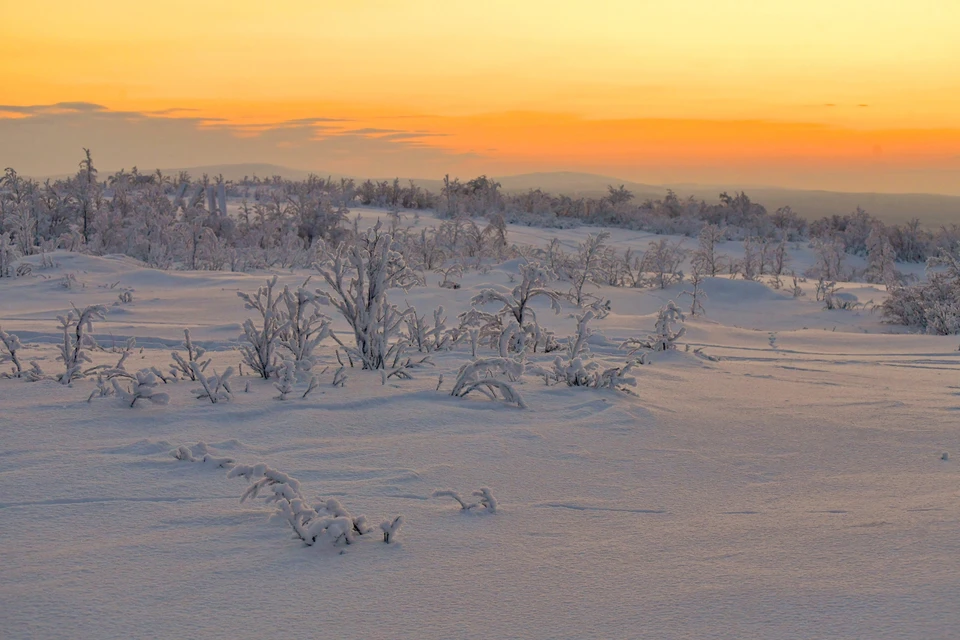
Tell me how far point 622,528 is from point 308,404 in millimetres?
1677

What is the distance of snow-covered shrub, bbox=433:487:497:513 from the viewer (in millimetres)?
2381

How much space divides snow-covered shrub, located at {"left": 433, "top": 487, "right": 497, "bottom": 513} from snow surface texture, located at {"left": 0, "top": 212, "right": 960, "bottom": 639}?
4 cm

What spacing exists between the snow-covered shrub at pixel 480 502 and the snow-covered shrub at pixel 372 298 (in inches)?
78.7

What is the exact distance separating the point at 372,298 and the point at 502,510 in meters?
2.33

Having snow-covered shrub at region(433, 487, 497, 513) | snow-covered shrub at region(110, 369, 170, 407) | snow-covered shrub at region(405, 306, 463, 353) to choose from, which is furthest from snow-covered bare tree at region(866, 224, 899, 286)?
snow-covered shrub at region(433, 487, 497, 513)

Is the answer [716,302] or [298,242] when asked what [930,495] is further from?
[298,242]

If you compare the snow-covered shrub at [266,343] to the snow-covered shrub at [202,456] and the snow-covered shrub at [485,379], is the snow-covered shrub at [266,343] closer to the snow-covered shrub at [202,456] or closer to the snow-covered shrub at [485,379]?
the snow-covered shrub at [485,379]

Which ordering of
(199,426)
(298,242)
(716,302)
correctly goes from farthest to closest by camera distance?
1. (298,242)
2. (716,302)
3. (199,426)

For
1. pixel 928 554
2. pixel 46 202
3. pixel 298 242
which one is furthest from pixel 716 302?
pixel 46 202

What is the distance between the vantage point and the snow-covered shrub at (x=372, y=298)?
14.5ft

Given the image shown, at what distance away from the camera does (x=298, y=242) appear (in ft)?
44.7

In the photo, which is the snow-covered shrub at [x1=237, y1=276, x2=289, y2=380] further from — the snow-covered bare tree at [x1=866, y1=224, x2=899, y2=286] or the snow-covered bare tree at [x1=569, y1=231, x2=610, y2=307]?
the snow-covered bare tree at [x1=866, y1=224, x2=899, y2=286]

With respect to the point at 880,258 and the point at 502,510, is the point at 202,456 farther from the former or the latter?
the point at 880,258

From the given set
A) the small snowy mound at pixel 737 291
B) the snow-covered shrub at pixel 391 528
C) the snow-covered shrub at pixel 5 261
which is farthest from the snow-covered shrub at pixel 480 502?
the small snowy mound at pixel 737 291
